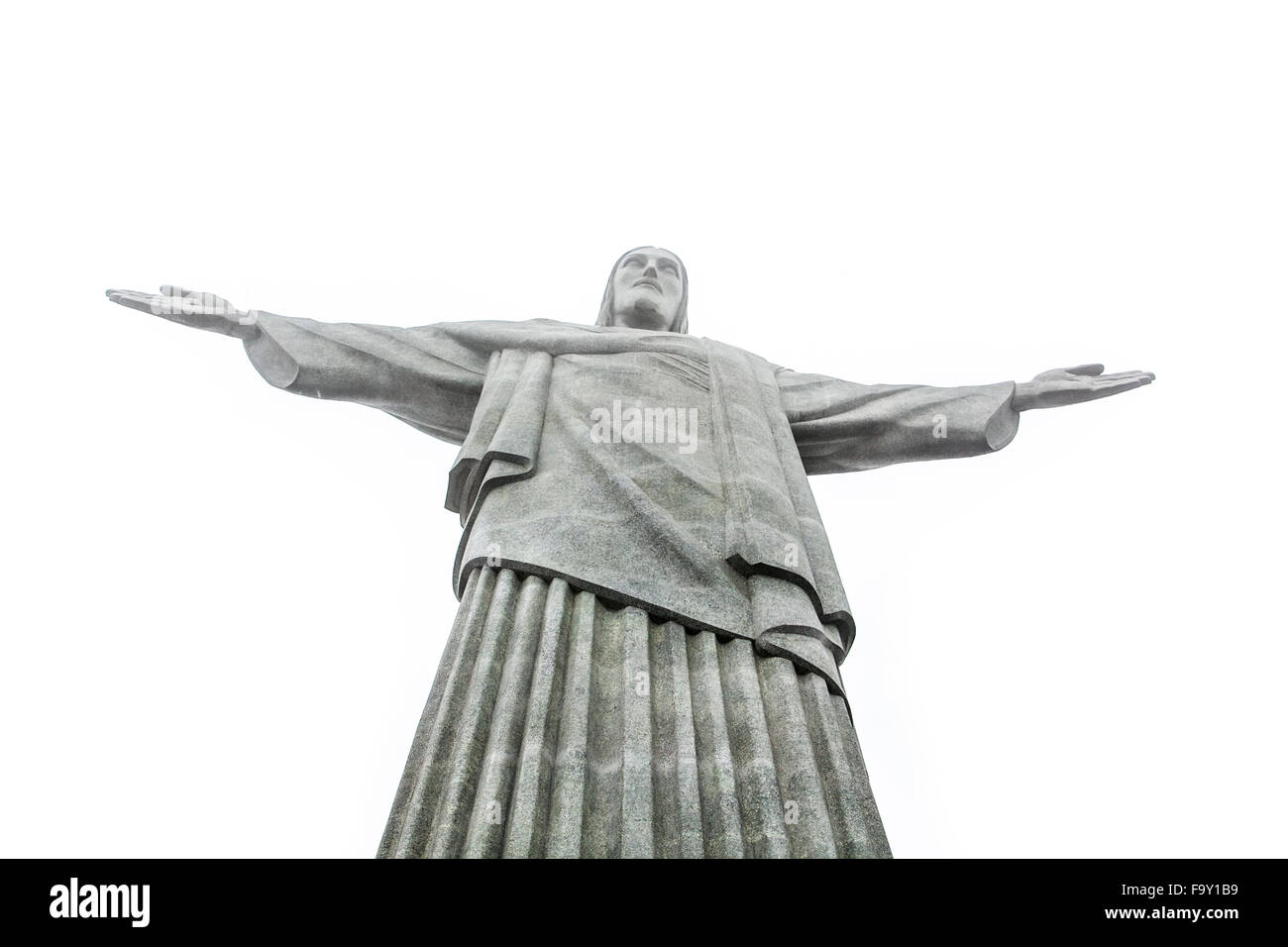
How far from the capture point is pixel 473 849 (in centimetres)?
506

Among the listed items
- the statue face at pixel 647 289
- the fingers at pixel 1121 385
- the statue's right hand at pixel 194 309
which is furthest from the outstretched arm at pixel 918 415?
the statue's right hand at pixel 194 309

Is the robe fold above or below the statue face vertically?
below

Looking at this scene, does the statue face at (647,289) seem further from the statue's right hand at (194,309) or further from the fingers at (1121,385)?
the fingers at (1121,385)

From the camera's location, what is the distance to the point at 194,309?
8719 mm

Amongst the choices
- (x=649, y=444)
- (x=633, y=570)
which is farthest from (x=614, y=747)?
(x=649, y=444)

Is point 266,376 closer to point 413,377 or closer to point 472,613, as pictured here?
point 413,377

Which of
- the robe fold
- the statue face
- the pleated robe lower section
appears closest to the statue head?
the statue face

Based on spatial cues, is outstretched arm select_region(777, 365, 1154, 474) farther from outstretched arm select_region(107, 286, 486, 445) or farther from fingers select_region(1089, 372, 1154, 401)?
outstretched arm select_region(107, 286, 486, 445)

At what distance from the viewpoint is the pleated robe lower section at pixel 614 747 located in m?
5.28

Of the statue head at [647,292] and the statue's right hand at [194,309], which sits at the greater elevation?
the statue head at [647,292]

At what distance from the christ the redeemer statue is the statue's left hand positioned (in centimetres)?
2

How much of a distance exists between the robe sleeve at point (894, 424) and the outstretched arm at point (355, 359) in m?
2.34

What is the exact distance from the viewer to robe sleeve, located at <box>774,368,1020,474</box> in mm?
9336
